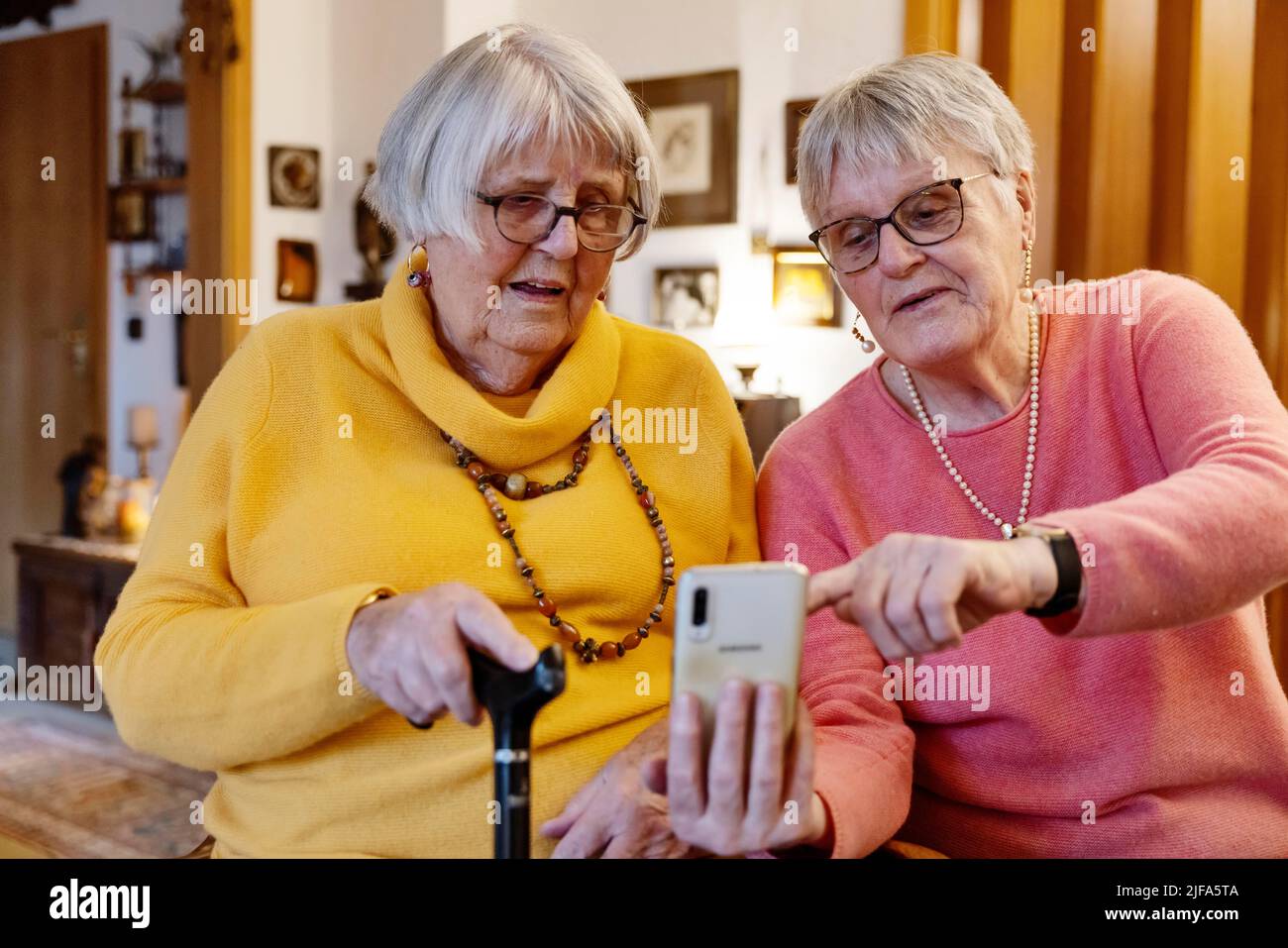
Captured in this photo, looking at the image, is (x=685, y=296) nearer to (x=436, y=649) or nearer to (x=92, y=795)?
(x=92, y=795)

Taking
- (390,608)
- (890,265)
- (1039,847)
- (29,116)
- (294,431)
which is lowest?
(1039,847)

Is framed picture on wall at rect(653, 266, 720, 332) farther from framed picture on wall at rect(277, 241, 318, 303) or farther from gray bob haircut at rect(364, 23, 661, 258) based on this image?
gray bob haircut at rect(364, 23, 661, 258)

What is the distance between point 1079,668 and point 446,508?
2.26 ft

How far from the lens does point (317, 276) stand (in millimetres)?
4008

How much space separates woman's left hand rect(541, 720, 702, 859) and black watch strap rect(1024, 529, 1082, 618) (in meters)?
0.41

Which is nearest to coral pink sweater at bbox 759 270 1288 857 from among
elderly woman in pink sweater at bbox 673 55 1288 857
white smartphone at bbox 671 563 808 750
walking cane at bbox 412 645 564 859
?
elderly woman in pink sweater at bbox 673 55 1288 857

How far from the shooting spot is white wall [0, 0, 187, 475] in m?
4.54

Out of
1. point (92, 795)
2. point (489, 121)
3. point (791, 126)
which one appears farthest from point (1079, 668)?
point (92, 795)

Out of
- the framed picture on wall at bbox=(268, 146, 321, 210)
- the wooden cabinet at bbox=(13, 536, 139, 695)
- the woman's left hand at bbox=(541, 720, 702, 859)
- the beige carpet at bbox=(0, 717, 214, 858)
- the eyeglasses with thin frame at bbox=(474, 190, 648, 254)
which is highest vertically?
the framed picture on wall at bbox=(268, 146, 321, 210)

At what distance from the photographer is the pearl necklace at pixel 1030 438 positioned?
1296mm

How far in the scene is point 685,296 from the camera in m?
3.45
